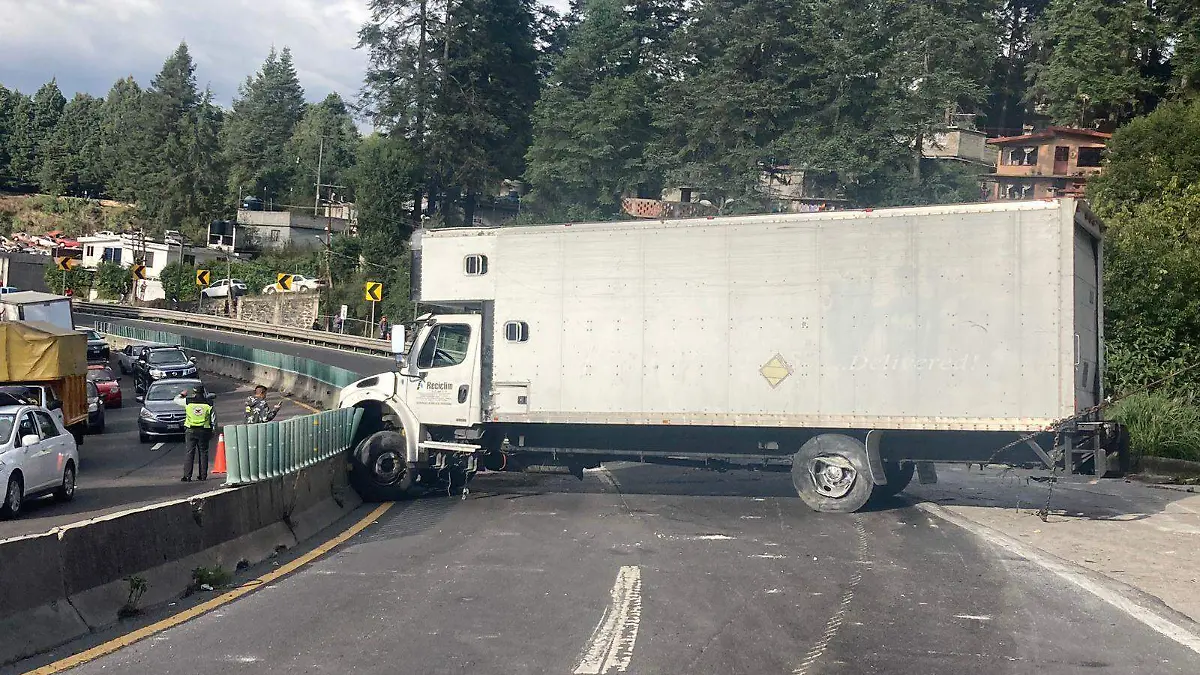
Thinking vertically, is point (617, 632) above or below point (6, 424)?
below

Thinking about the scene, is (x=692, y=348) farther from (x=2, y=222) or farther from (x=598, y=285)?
(x=2, y=222)

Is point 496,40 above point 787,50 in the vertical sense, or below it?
above

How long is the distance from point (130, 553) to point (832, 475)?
976cm

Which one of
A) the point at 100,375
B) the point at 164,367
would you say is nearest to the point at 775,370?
the point at 100,375

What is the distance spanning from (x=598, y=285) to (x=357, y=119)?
6595 cm

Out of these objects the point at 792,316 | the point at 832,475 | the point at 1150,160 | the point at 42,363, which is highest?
the point at 1150,160

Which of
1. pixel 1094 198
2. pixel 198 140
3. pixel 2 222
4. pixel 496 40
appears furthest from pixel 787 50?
pixel 2 222

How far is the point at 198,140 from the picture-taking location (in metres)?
129

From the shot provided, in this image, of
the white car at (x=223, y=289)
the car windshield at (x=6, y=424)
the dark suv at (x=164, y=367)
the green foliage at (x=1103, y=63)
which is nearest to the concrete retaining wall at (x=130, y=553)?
the car windshield at (x=6, y=424)

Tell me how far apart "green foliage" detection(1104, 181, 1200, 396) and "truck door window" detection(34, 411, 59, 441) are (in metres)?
21.9

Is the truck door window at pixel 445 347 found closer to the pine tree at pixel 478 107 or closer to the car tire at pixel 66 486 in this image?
the car tire at pixel 66 486

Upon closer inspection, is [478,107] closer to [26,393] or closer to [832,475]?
[26,393]

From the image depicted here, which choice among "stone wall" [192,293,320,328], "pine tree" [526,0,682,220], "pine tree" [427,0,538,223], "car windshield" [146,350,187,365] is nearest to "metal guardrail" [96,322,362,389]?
"car windshield" [146,350,187,365]

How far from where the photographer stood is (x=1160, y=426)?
2489 centimetres
